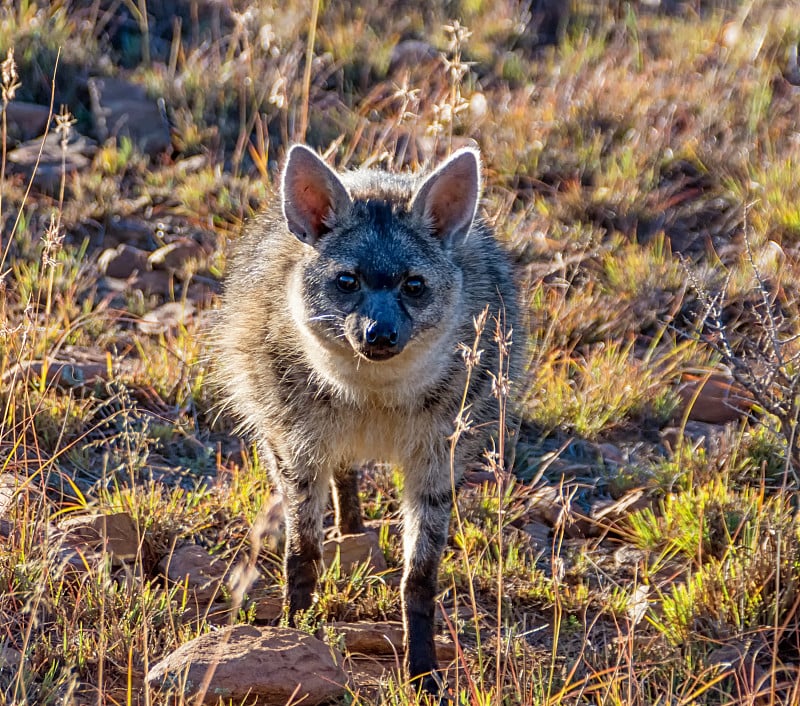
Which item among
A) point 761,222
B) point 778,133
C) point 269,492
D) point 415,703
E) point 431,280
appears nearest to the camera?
point 415,703

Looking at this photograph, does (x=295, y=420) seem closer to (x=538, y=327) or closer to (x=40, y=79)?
(x=538, y=327)

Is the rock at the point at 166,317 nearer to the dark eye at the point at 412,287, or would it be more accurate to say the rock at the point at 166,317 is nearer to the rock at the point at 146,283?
the rock at the point at 146,283

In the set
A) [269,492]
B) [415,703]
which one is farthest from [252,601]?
[415,703]

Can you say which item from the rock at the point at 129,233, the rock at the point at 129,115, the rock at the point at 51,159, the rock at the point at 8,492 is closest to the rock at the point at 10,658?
the rock at the point at 8,492

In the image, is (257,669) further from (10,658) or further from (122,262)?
(122,262)

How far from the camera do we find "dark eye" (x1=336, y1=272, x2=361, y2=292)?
14.3 feet

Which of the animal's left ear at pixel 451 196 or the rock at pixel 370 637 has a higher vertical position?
the animal's left ear at pixel 451 196

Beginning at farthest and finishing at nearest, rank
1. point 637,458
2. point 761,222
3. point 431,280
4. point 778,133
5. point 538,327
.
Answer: point 778,133 < point 761,222 < point 538,327 < point 637,458 < point 431,280

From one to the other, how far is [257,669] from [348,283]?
4.73 feet

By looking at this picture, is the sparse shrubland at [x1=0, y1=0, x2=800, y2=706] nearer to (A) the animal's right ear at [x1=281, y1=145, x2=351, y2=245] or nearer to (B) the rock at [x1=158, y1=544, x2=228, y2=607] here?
(B) the rock at [x1=158, y1=544, x2=228, y2=607]

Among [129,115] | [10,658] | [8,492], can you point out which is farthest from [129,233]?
[10,658]

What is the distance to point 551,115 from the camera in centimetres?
842

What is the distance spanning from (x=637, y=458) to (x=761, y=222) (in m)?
2.22

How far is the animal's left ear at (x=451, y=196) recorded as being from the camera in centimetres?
450
